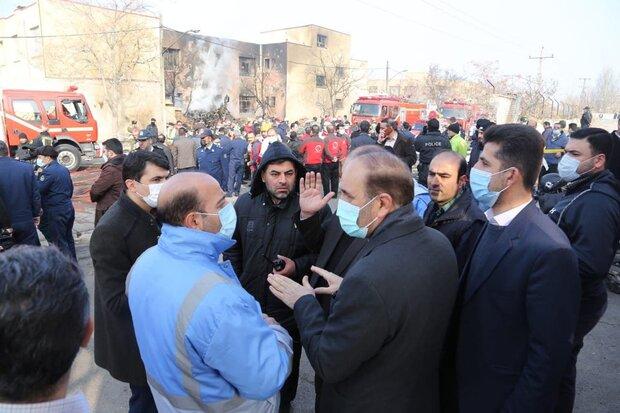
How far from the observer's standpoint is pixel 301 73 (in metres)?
42.2

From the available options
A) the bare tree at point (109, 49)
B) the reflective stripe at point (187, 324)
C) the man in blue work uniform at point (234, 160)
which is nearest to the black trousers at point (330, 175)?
the man in blue work uniform at point (234, 160)

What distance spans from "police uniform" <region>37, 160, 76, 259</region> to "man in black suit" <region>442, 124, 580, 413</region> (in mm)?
5475

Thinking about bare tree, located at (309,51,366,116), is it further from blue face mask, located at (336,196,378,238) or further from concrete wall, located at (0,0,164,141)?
blue face mask, located at (336,196,378,238)

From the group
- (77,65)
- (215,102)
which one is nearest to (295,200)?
(77,65)

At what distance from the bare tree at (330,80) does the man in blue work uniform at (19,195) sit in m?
39.9

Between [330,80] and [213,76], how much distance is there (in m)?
12.8

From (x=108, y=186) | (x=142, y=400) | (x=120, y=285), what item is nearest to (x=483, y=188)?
(x=120, y=285)

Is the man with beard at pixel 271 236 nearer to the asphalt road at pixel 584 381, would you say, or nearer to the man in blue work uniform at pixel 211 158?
the asphalt road at pixel 584 381

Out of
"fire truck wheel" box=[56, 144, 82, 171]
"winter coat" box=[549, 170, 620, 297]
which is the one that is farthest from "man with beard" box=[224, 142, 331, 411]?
"fire truck wheel" box=[56, 144, 82, 171]

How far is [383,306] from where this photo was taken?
4.98 feet

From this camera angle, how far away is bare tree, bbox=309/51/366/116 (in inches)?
1724

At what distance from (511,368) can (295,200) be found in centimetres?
177

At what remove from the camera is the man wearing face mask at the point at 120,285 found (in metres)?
2.47

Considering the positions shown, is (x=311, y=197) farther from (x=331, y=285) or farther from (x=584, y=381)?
(x=584, y=381)
